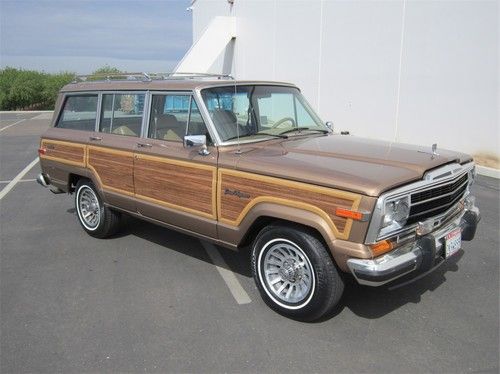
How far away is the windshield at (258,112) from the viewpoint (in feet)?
14.5

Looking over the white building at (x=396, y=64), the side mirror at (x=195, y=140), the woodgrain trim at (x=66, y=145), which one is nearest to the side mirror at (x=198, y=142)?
the side mirror at (x=195, y=140)

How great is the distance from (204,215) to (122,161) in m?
1.37

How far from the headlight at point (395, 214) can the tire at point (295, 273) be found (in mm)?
490

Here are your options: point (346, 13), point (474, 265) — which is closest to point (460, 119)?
point (346, 13)

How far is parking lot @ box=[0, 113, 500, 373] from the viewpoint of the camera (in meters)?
3.28

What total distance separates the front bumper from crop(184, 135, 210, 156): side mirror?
5.36 ft

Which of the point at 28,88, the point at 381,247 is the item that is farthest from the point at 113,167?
the point at 28,88

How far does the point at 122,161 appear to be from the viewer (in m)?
5.12

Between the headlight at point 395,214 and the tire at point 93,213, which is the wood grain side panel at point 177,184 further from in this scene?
the headlight at point 395,214

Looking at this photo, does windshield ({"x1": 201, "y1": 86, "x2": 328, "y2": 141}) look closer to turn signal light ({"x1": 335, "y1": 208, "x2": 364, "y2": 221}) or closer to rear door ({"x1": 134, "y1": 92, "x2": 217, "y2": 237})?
rear door ({"x1": 134, "y1": 92, "x2": 217, "y2": 237})

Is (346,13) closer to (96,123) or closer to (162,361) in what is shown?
(96,123)

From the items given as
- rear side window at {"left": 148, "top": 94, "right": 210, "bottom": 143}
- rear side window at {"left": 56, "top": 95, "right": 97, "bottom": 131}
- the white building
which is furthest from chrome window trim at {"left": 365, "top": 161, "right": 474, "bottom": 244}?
the white building

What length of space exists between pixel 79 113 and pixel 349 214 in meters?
4.07

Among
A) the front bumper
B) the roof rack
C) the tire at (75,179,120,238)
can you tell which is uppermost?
the roof rack
